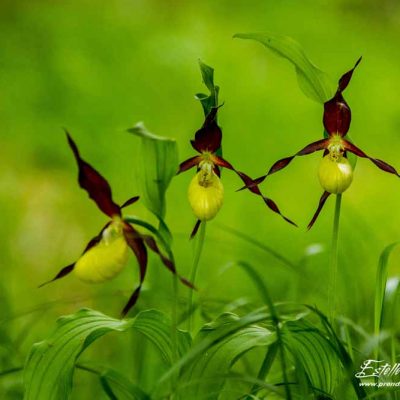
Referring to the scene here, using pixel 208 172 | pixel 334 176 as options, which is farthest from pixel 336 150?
pixel 208 172

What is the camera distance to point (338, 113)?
3.40 feet

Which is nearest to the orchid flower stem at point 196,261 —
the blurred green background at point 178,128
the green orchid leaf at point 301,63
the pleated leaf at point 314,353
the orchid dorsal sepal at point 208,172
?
the orchid dorsal sepal at point 208,172

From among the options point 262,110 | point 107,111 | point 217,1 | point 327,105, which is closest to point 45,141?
point 107,111

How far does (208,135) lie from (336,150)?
0.19 meters

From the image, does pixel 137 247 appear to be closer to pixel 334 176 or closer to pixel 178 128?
pixel 334 176

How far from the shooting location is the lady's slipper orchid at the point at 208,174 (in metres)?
1.01

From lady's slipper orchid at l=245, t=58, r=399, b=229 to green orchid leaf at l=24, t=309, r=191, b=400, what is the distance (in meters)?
0.23

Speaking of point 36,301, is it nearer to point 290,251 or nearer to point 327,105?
point 290,251

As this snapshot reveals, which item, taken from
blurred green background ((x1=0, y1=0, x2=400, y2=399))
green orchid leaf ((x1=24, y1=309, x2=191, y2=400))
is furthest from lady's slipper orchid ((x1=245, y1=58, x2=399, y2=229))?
→ blurred green background ((x1=0, y1=0, x2=400, y2=399))

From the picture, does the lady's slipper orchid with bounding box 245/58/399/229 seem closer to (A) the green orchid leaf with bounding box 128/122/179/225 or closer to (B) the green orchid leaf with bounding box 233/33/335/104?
(B) the green orchid leaf with bounding box 233/33/335/104

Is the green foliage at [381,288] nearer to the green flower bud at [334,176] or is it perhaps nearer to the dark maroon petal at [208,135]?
the green flower bud at [334,176]

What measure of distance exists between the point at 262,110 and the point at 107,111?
0.65 metres

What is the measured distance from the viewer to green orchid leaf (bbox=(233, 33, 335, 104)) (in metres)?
0.98

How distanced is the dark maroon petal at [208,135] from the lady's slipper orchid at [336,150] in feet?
0.25
